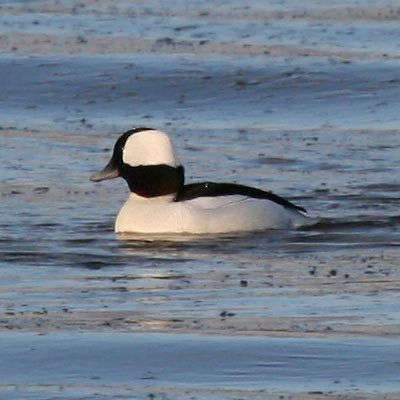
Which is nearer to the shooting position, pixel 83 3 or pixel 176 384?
pixel 176 384

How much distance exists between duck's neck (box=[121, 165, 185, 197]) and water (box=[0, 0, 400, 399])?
310 millimetres

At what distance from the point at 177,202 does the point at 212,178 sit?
5.58 ft

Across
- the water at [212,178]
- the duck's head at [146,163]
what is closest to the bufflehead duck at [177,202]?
the duck's head at [146,163]

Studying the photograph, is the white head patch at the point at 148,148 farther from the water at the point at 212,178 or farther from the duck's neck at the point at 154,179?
the water at the point at 212,178

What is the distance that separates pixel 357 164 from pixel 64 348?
6.47 meters

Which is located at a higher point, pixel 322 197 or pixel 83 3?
pixel 83 3

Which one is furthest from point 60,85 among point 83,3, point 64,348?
point 64,348

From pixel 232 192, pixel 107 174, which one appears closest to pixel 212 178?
pixel 107 174

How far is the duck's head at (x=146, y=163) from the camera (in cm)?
1394

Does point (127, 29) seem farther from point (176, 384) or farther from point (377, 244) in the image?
point (176, 384)

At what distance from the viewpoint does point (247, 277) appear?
11.5 meters

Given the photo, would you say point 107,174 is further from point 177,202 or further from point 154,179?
point 177,202

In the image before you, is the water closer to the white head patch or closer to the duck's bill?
the duck's bill

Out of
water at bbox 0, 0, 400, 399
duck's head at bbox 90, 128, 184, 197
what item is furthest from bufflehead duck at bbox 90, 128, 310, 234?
water at bbox 0, 0, 400, 399
